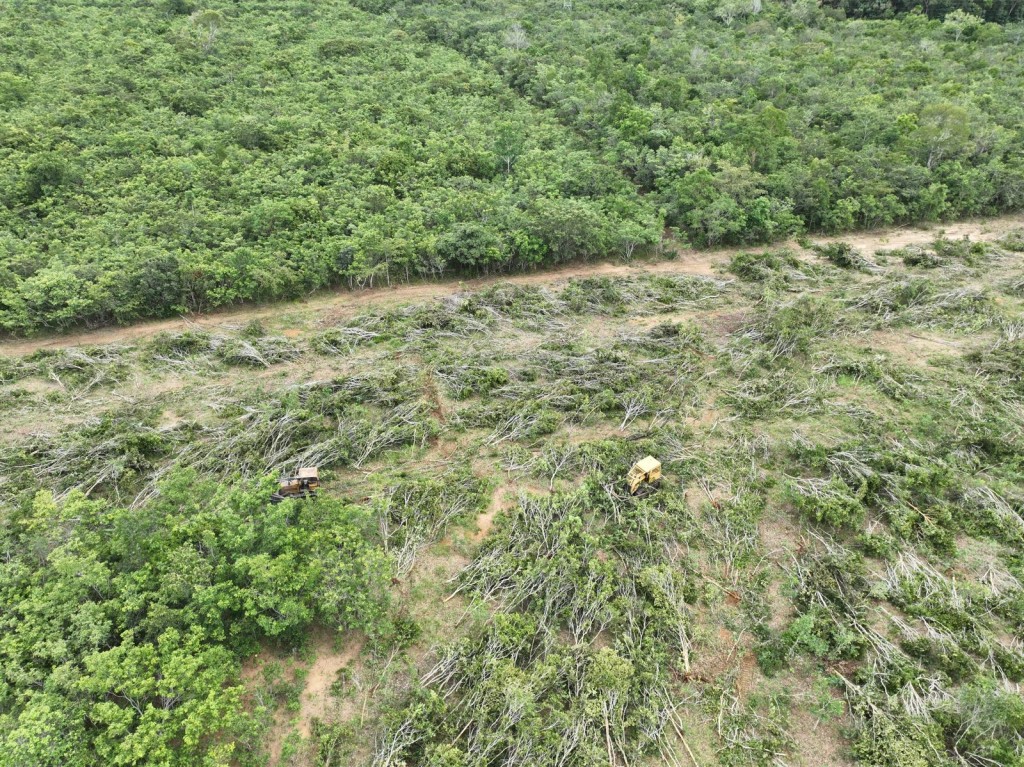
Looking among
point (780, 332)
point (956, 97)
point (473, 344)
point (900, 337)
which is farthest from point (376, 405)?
point (956, 97)

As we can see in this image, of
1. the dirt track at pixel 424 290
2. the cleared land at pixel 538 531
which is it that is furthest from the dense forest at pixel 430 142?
the cleared land at pixel 538 531

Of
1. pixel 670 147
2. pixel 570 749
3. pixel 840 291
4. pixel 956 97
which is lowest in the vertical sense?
pixel 570 749

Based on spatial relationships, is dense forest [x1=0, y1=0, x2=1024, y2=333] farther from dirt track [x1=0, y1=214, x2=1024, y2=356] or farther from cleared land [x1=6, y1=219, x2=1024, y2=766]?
→ cleared land [x1=6, y1=219, x2=1024, y2=766]

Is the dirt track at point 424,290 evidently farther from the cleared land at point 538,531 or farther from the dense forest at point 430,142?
the dense forest at point 430,142

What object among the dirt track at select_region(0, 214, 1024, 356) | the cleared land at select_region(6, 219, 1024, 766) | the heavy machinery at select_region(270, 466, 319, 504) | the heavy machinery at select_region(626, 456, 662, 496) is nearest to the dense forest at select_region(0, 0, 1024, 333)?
the dirt track at select_region(0, 214, 1024, 356)

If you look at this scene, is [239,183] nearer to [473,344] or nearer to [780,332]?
[473,344]
